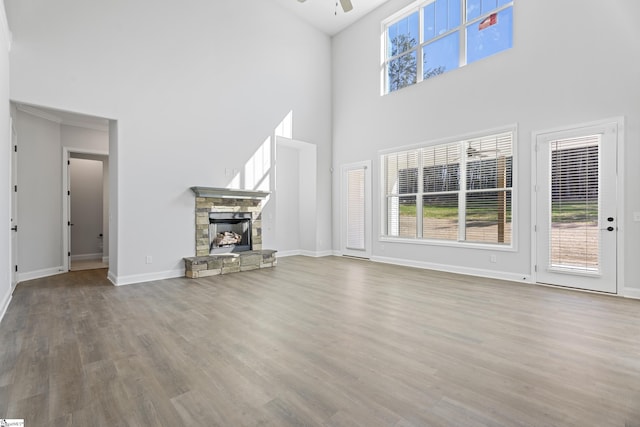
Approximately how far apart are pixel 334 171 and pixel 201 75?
3865 millimetres

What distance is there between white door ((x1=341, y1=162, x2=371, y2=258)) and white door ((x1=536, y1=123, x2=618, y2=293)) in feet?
11.2

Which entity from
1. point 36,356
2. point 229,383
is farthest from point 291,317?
point 36,356

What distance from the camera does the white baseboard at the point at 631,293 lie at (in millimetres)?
3905

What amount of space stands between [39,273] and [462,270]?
7476 millimetres

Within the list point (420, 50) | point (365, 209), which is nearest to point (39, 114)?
point (365, 209)

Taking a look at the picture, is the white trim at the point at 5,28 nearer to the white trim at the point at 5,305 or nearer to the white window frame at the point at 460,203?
the white trim at the point at 5,305

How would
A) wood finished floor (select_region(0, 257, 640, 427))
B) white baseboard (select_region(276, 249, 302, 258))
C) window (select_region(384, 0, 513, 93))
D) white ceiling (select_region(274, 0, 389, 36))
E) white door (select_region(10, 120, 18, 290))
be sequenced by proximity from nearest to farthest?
1. wood finished floor (select_region(0, 257, 640, 427))
2. white door (select_region(10, 120, 18, 290))
3. window (select_region(384, 0, 513, 93))
4. white ceiling (select_region(274, 0, 389, 36))
5. white baseboard (select_region(276, 249, 302, 258))

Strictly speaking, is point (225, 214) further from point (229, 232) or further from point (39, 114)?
point (39, 114)

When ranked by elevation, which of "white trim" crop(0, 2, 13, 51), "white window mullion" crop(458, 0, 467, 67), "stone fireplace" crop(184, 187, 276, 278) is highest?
Result: "white window mullion" crop(458, 0, 467, 67)

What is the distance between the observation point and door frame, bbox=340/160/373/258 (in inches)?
286

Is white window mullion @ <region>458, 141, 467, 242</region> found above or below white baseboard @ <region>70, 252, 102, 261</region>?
above

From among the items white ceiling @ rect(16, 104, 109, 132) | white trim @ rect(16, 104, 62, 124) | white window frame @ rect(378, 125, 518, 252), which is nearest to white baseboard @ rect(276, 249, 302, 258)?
white window frame @ rect(378, 125, 518, 252)

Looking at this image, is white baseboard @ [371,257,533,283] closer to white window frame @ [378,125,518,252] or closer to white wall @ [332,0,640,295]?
white wall @ [332,0,640,295]

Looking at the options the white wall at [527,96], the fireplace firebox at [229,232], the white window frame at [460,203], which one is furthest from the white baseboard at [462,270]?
the fireplace firebox at [229,232]
